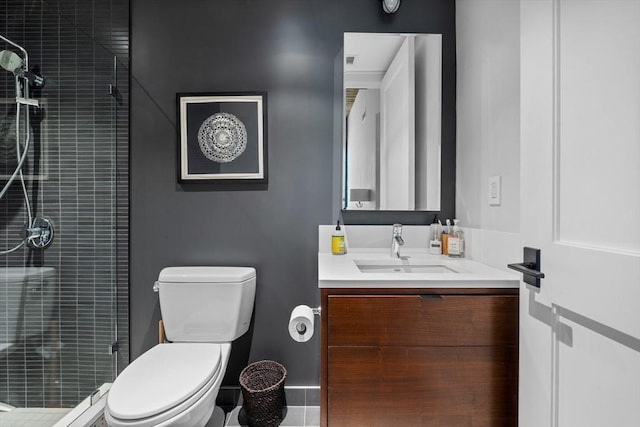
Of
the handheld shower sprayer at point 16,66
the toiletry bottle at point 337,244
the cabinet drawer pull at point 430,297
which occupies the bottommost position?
the cabinet drawer pull at point 430,297

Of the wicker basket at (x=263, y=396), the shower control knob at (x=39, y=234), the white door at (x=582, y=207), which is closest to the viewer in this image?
the white door at (x=582, y=207)

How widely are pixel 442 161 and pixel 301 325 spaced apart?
113 centimetres

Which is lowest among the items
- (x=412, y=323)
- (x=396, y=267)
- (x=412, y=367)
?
(x=412, y=367)

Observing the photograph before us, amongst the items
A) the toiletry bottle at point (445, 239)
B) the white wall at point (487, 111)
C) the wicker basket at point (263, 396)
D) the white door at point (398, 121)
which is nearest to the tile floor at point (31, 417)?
the wicker basket at point (263, 396)

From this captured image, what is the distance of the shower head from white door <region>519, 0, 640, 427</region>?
1793 mm

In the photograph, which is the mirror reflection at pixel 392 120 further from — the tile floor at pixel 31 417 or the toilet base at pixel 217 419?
the tile floor at pixel 31 417

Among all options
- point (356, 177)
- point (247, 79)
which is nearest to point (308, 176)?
point (356, 177)

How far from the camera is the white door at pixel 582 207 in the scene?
543 mm

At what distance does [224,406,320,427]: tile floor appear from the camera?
142 cm

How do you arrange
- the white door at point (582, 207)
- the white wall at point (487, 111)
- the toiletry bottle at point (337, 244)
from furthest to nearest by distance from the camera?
the toiletry bottle at point (337, 244)
the white wall at point (487, 111)
the white door at point (582, 207)

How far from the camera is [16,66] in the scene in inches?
45.8

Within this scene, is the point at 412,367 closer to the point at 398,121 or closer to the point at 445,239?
the point at 445,239

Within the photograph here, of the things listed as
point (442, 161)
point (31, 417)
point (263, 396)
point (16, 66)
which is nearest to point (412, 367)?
point (263, 396)

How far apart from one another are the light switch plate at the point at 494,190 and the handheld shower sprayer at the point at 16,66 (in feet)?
6.36
